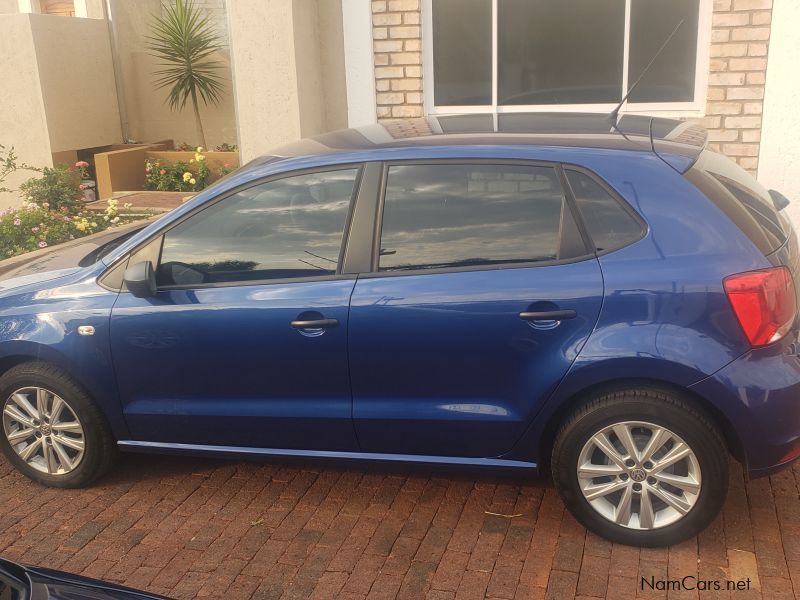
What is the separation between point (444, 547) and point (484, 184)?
164 cm

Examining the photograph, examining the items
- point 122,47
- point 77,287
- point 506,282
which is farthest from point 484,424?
point 122,47

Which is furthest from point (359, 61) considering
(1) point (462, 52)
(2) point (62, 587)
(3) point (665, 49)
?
(2) point (62, 587)

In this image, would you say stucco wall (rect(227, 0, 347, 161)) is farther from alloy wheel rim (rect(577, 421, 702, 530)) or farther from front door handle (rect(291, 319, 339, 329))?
alloy wheel rim (rect(577, 421, 702, 530))

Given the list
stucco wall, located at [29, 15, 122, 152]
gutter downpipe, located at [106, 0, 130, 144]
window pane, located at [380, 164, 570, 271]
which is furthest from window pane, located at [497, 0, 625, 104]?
gutter downpipe, located at [106, 0, 130, 144]

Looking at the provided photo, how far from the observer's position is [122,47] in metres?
12.4

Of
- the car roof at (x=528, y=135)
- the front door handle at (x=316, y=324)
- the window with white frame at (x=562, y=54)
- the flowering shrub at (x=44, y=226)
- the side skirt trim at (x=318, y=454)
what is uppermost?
the window with white frame at (x=562, y=54)

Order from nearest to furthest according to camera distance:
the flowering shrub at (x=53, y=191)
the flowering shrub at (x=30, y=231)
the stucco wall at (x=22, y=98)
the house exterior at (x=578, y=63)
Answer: the house exterior at (x=578, y=63) < the flowering shrub at (x=30, y=231) < the flowering shrub at (x=53, y=191) < the stucco wall at (x=22, y=98)

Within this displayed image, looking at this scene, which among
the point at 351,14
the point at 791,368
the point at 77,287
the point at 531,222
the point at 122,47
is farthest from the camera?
the point at 122,47

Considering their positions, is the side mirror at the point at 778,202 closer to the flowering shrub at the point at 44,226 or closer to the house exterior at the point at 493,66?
the house exterior at the point at 493,66

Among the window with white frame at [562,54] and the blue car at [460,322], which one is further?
A: the window with white frame at [562,54]

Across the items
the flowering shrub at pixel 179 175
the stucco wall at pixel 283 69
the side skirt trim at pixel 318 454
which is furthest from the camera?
the flowering shrub at pixel 179 175

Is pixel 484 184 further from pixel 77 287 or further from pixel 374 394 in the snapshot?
pixel 77 287

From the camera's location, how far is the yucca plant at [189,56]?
448 inches

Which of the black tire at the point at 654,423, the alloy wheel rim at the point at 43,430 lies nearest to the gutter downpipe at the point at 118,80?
the alloy wheel rim at the point at 43,430
